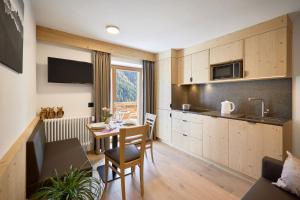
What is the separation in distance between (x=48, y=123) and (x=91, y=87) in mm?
1070

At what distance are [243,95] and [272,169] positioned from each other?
1.72 m

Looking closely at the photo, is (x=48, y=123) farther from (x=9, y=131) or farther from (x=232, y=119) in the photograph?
(x=232, y=119)

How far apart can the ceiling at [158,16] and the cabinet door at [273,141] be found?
5.27 feet

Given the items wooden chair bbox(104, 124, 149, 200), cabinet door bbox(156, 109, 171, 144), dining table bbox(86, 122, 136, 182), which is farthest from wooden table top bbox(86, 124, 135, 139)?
cabinet door bbox(156, 109, 171, 144)

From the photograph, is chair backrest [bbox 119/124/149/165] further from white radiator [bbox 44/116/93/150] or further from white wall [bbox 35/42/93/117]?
white wall [bbox 35/42/93/117]

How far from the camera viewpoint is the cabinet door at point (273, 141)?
2.04m

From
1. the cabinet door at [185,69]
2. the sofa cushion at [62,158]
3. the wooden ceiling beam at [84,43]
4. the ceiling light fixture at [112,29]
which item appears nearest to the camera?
the sofa cushion at [62,158]

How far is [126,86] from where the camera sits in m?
4.16


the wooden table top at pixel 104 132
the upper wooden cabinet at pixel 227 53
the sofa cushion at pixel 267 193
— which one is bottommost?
the sofa cushion at pixel 267 193

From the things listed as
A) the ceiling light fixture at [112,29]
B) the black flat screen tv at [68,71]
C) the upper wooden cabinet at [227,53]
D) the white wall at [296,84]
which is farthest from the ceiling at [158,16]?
the black flat screen tv at [68,71]

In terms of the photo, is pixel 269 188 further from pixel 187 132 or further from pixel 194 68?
pixel 194 68

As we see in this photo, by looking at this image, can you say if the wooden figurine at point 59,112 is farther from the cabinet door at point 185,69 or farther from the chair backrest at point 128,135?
the cabinet door at point 185,69

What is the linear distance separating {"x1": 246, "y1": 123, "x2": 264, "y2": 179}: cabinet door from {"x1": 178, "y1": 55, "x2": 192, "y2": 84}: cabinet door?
5.64 ft

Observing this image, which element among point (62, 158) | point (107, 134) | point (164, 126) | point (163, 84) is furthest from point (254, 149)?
point (62, 158)
